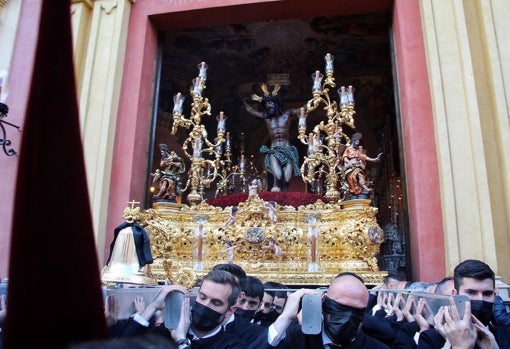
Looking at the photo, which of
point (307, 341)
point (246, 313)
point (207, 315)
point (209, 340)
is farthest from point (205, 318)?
point (246, 313)

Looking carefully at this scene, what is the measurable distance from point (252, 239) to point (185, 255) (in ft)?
4.18

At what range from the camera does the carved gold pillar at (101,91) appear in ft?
27.1

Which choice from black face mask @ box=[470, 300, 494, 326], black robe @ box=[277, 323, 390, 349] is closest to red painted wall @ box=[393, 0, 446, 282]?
black face mask @ box=[470, 300, 494, 326]

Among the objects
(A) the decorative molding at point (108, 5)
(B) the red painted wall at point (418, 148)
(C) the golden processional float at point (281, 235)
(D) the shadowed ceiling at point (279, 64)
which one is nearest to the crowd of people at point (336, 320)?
(B) the red painted wall at point (418, 148)

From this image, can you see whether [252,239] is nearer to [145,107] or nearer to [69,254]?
[145,107]

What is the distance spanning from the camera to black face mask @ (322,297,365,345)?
2807mm

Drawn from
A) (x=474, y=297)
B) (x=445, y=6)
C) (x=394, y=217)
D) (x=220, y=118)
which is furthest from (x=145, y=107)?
(x=394, y=217)

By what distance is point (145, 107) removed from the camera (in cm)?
930

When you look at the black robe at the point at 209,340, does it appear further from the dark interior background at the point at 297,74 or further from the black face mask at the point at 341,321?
the dark interior background at the point at 297,74

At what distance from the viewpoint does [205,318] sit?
10.2 feet

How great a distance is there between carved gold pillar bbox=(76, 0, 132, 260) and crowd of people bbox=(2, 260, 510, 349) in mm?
5105

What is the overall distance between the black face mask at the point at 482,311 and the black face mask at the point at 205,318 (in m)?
1.60

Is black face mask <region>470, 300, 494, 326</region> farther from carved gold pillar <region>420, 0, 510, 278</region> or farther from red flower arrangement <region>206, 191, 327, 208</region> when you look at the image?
red flower arrangement <region>206, 191, 327, 208</region>

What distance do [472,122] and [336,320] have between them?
5229 millimetres
